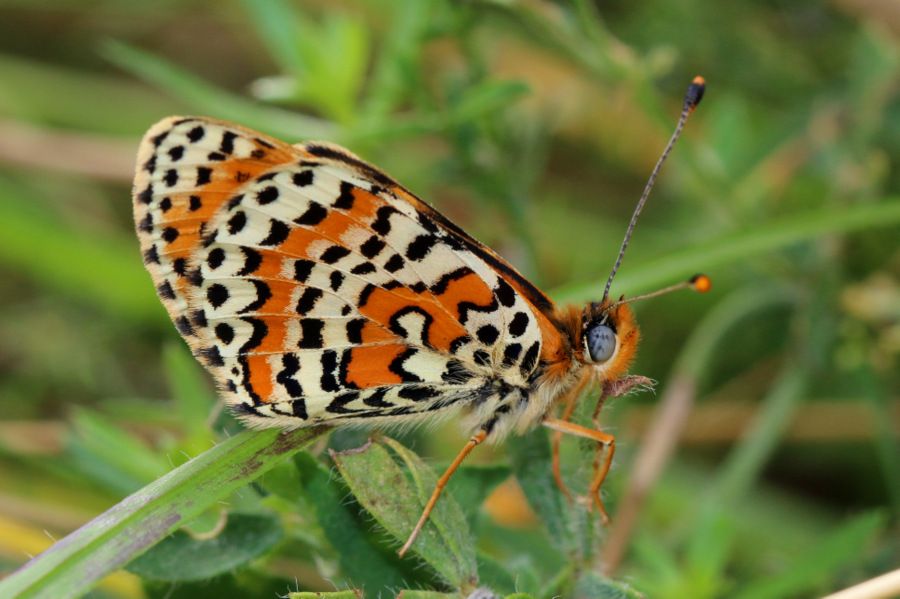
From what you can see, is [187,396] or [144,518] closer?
[144,518]

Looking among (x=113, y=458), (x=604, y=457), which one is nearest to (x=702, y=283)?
(x=604, y=457)

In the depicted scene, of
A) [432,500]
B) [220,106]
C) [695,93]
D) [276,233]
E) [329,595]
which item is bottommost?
[329,595]

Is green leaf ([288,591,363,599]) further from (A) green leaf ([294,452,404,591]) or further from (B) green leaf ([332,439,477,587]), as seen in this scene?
(A) green leaf ([294,452,404,591])

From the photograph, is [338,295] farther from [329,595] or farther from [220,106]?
[220,106]

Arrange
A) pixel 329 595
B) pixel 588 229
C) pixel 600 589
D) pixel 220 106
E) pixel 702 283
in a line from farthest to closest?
1. pixel 588 229
2. pixel 220 106
3. pixel 702 283
4. pixel 600 589
5. pixel 329 595

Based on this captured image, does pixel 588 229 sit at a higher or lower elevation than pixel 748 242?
lower

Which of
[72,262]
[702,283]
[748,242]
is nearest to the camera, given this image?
[702,283]

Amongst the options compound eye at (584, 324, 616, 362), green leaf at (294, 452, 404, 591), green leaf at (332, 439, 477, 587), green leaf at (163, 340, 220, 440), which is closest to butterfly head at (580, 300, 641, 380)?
compound eye at (584, 324, 616, 362)
